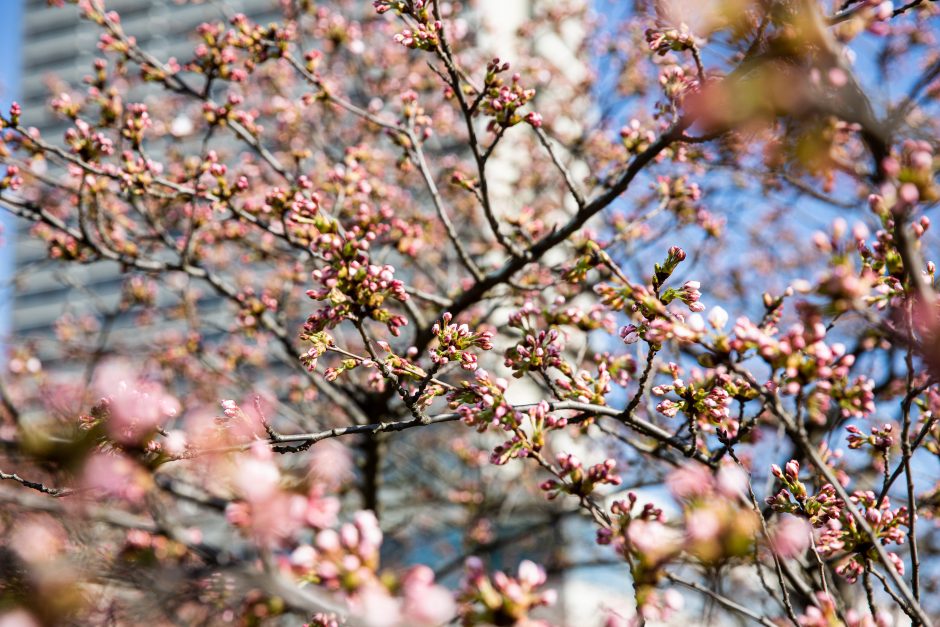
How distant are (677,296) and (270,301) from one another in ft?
9.16

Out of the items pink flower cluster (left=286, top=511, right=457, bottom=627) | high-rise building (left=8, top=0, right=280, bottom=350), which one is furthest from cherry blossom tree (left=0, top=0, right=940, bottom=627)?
high-rise building (left=8, top=0, right=280, bottom=350)

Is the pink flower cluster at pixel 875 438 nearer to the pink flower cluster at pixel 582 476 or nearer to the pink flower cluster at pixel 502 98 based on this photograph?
the pink flower cluster at pixel 582 476

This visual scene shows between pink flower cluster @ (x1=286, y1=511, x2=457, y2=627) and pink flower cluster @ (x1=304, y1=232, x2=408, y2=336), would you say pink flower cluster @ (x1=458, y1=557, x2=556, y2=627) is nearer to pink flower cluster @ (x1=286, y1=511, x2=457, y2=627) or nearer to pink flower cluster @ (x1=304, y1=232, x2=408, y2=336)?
pink flower cluster @ (x1=286, y1=511, x2=457, y2=627)

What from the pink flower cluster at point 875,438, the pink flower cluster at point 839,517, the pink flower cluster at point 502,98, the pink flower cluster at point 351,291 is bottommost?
the pink flower cluster at point 839,517

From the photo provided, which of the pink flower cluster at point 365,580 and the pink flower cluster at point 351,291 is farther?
the pink flower cluster at point 351,291

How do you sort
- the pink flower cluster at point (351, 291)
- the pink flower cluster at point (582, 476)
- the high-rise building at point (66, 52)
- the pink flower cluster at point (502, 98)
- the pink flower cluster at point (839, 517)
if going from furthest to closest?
the high-rise building at point (66, 52) → the pink flower cluster at point (502, 98) → the pink flower cluster at point (351, 291) → the pink flower cluster at point (839, 517) → the pink flower cluster at point (582, 476)

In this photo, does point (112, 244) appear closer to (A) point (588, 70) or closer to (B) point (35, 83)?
(A) point (588, 70)

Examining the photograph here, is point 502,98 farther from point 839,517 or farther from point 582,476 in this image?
point 839,517

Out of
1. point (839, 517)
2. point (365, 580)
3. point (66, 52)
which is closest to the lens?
point (365, 580)

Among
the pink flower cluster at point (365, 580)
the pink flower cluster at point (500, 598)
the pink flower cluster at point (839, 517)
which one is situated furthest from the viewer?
the pink flower cluster at point (839, 517)

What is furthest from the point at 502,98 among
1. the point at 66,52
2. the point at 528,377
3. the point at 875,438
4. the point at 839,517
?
the point at 66,52

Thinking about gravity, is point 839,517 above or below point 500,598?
above

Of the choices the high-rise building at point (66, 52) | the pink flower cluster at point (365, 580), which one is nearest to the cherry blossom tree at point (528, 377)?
the pink flower cluster at point (365, 580)

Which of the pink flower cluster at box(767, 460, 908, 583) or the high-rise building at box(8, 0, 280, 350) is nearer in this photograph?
the pink flower cluster at box(767, 460, 908, 583)
